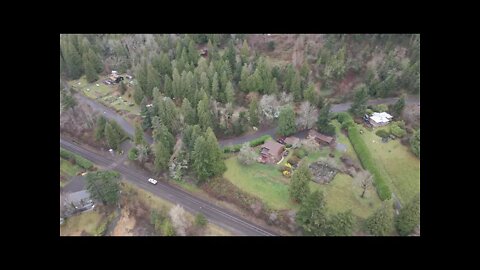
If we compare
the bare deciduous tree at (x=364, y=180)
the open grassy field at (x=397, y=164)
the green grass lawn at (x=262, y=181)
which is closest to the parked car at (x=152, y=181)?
the green grass lawn at (x=262, y=181)

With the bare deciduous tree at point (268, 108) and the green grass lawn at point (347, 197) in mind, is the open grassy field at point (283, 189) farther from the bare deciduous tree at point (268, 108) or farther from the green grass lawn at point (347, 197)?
the bare deciduous tree at point (268, 108)

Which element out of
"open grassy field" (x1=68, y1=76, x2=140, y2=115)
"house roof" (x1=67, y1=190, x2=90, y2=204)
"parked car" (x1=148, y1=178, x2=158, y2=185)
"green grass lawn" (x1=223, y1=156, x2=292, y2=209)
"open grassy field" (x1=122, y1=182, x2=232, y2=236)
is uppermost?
"green grass lawn" (x1=223, y1=156, x2=292, y2=209)

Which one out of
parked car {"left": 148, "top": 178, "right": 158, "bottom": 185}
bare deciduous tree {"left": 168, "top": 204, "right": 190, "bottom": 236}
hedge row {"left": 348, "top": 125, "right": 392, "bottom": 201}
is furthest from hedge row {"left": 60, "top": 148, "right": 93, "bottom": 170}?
hedge row {"left": 348, "top": 125, "right": 392, "bottom": 201}

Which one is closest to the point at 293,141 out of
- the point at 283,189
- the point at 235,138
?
the point at 235,138

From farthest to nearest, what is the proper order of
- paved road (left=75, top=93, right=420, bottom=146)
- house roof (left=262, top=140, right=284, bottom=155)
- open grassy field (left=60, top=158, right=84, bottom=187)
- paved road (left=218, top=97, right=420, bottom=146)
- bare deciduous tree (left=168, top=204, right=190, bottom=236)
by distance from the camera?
paved road (left=75, top=93, right=420, bottom=146)
paved road (left=218, top=97, right=420, bottom=146)
house roof (left=262, top=140, right=284, bottom=155)
open grassy field (left=60, top=158, right=84, bottom=187)
bare deciduous tree (left=168, top=204, right=190, bottom=236)

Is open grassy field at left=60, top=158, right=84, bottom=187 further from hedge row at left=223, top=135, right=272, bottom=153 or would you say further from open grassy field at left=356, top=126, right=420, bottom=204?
open grassy field at left=356, top=126, right=420, bottom=204

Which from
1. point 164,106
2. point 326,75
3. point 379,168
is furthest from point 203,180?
point 326,75

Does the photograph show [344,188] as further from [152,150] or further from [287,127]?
[152,150]
